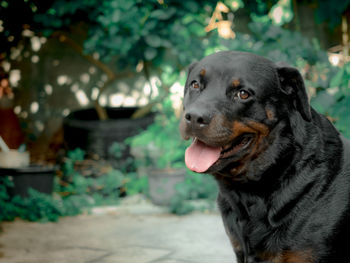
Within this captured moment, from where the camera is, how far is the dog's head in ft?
6.45

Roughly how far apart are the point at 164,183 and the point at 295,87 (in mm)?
2490

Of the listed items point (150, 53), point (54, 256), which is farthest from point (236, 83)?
point (150, 53)

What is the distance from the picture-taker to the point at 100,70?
242 inches

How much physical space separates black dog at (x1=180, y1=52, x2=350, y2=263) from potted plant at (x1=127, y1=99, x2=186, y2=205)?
7.50ft

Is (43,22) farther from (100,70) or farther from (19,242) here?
(19,242)

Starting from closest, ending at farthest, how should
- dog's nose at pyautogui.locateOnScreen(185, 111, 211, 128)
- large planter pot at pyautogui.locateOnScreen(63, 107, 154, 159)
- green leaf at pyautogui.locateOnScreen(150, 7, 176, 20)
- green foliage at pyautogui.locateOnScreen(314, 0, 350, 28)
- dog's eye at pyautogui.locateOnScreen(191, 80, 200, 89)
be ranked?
1. dog's nose at pyautogui.locateOnScreen(185, 111, 211, 128)
2. dog's eye at pyautogui.locateOnScreen(191, 80, 200, 89)
3. green leaf at pyautogui.locateOnScreen(150, 7, 176, 20)
4. green foliage at pyautogui.locateOnScreen(314, 0, 350, 28)
5. large planter pot at pyautogui.locateOnScreen(63, 107, 154, 159)

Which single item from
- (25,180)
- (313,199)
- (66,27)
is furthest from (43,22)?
(313,199)

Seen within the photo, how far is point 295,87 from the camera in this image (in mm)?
2096

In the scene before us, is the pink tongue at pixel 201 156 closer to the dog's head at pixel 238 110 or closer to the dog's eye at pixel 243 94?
the dog's head at pixel 238 110

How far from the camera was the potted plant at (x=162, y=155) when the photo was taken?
441cm

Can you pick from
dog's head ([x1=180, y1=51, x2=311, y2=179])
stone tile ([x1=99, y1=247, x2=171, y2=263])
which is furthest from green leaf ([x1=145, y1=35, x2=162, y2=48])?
dog's head ([x1=180, y1=51, x2=311, y2=179])

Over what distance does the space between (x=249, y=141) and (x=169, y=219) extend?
217 cm

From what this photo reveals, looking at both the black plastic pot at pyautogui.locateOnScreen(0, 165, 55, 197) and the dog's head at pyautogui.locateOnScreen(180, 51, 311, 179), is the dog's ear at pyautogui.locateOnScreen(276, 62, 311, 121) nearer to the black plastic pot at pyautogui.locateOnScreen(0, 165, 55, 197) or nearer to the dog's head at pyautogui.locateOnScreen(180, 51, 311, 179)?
the dog's head at pyautogui.locateOnScreen(180, 51, 311, 179)

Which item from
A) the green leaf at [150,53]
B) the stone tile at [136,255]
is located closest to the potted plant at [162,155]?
the green leaf at [150,53]
